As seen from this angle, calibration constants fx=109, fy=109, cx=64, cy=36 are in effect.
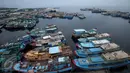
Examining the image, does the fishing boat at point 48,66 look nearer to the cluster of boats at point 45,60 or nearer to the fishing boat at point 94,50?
the cluster of boats at point 45,60

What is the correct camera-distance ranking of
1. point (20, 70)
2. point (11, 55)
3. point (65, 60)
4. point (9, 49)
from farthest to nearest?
1. point (9, 49)
2. point (11, 55)
3. point (65, 60)
4. point (20, 70)

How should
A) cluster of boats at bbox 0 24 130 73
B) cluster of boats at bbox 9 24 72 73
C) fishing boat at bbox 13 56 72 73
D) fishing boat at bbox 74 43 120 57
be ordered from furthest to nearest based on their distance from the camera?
fishing boat at bbox 74 43 120 57
cluster of boats at bbox 0 24 130 73
cluster of boats at bbox 9 24 72 73
fishing boat at bbox 13 56 72 73

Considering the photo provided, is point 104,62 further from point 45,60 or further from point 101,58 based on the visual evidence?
point 45,60

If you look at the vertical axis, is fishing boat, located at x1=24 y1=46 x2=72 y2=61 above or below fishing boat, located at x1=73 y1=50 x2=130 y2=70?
above

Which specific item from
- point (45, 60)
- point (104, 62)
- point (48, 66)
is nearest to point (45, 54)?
point (45, 60)

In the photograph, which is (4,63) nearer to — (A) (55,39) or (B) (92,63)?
(A) (55,39)

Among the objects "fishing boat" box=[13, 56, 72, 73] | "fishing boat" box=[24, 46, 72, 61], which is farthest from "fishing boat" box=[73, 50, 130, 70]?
"fishing boat" box=[24, 46, 72, 61]

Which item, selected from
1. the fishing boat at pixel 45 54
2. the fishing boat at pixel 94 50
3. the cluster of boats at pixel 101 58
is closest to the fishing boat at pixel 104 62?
the cluster of boats at pixel 101 58

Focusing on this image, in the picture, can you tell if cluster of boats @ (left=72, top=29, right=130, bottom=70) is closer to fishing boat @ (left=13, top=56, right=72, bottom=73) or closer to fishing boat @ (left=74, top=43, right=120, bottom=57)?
fishing boat @ (left=74, top=43, right=120, bottom=57)

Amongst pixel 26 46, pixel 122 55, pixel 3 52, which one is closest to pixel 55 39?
pixel 26 46
